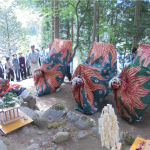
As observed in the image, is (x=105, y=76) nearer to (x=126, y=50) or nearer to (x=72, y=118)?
(x=72, y=118)

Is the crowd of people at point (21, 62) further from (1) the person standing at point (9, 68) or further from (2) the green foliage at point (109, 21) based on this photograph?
(2) the green foliage at point (109, 21)

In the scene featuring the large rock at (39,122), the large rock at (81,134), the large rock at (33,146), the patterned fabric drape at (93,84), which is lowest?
the large rock at (81,134)

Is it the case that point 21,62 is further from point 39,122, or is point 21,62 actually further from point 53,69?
point 39,122

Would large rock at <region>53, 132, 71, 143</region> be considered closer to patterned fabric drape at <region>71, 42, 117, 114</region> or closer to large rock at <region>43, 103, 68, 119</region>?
large rock at <region>43, 103, 68, 119</region>

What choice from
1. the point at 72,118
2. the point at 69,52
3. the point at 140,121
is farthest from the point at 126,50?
the point at 72,118

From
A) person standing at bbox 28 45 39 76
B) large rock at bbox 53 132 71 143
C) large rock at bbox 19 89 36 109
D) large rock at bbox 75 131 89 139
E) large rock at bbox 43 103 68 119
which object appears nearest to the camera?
large rock at bbox 53 132 71 143

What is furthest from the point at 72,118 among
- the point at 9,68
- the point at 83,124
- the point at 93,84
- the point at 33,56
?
the point at 9,68

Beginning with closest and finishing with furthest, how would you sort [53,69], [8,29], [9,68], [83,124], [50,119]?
[83,124] < [50,119] < [53,69] < [9,68] < [8,29]

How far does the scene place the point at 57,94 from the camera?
6.33 meters

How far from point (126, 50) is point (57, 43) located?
6.70 m

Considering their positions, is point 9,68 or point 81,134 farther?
point 9,68

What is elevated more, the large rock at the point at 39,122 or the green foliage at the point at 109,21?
the green foliage at the point at 109,21

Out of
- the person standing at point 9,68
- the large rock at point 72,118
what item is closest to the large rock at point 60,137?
the large rock at point 72,118

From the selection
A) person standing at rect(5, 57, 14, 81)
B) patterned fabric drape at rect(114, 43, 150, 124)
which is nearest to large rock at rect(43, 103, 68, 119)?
patterned fabric drape at rect(114, 43, 150, 124)
